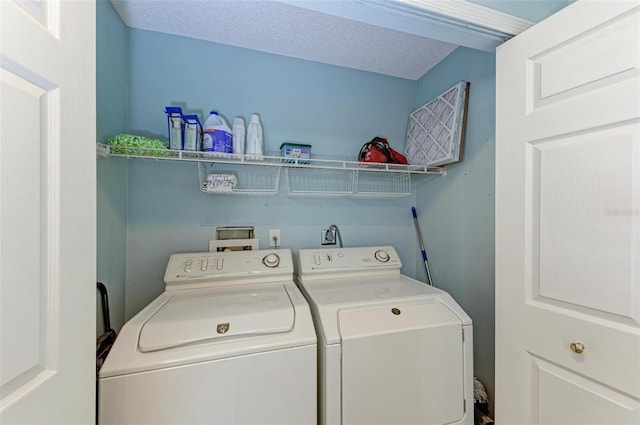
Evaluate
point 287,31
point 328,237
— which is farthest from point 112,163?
point 328,237

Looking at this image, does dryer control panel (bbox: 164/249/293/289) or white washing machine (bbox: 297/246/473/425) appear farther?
dryer control panel (bbox: 164/249/293/289)

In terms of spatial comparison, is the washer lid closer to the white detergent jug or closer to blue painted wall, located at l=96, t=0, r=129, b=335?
blue painted wall, located at l=96, t=0, r=129, b=335

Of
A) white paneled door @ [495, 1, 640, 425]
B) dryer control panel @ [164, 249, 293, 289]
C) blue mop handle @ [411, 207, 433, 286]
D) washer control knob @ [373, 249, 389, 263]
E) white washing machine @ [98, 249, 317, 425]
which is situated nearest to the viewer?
white paneled door @ [495, 1, 640, 425]

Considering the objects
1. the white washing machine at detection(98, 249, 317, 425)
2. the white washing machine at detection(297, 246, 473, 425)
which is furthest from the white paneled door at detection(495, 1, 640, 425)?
the white washing machine at detection(98, 249, 317, 425)

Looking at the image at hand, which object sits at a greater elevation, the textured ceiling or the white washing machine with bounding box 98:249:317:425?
the textured ceiling

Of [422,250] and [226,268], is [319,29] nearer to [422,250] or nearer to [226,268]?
[226,268]

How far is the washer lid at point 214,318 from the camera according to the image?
0.94 meters

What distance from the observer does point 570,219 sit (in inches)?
32.6

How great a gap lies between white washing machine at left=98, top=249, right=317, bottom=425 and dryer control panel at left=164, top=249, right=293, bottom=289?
0.24 m

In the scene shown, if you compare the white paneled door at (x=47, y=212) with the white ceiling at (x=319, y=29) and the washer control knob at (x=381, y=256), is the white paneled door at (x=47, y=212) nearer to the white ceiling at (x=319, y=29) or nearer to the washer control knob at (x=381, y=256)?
the white ceiling at (x=319, y=29)

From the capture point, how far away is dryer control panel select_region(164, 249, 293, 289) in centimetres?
143

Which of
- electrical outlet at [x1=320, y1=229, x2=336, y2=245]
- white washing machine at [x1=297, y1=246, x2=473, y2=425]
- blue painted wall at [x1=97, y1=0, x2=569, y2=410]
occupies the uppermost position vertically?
blue painted wall at [x1=97, y1=0, x2=569, y2=410]

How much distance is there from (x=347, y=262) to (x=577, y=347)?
3.70 ft

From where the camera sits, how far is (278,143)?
1854 millimetres
